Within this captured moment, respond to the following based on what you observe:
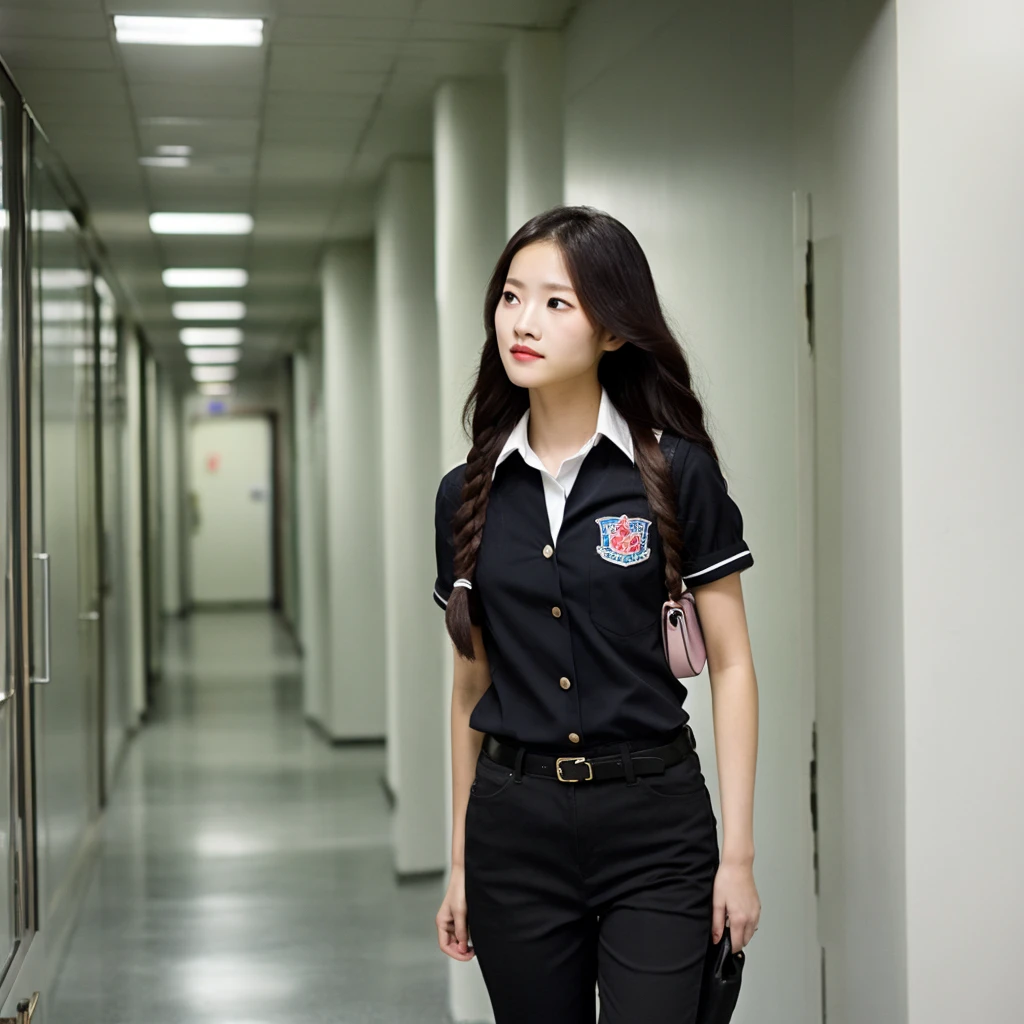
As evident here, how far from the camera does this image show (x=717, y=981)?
2.04 metres

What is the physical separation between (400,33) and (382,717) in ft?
19.6

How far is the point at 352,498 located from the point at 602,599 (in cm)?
730

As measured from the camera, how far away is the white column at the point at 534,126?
4293mm

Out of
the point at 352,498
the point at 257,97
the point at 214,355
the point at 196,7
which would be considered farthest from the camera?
the point at 214,355

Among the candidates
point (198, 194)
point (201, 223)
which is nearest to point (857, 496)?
point (198, 194)

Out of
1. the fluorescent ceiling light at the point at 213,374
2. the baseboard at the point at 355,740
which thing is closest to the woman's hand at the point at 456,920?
the baseboard at the point at 355,740

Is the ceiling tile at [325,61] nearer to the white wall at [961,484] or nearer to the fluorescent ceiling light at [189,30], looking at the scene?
the fluorescent ceiling light at [189,30]

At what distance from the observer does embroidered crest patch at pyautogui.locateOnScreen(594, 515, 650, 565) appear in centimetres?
205

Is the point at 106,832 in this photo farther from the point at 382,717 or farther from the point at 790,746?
the point at 790,746

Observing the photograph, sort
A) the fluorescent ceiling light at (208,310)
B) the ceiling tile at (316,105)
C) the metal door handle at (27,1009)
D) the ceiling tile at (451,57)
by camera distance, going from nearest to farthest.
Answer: the metal door handle at (27,1009) < the ceiling tile at (451,57) < the ceiling tile at (316,105) < the fluorescent ceiling light at (208,310)

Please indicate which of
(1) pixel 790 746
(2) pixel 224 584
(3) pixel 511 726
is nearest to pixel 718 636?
(3) pixel 511 726

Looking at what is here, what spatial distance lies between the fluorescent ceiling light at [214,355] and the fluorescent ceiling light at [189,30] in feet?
34.7

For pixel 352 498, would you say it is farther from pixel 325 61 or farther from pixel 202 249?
pixel 325 61

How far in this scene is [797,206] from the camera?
297 cm
